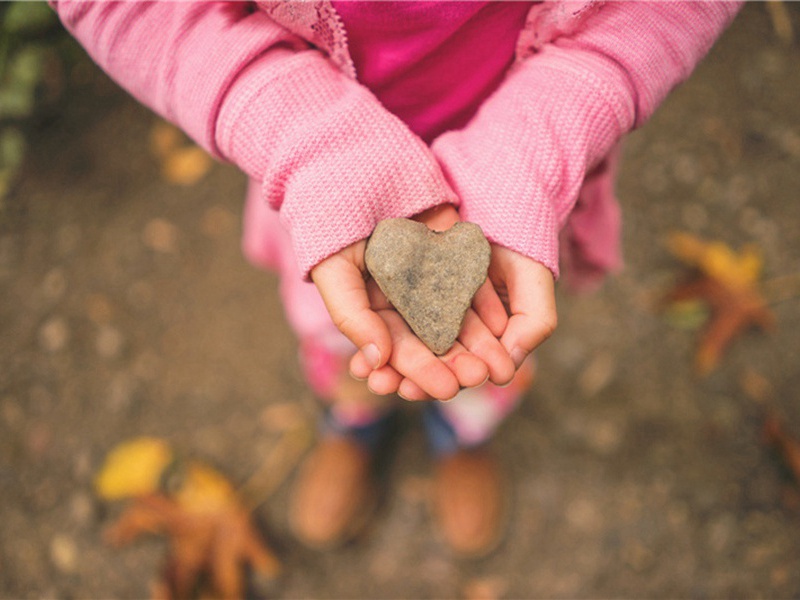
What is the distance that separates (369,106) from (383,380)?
0.36 meters

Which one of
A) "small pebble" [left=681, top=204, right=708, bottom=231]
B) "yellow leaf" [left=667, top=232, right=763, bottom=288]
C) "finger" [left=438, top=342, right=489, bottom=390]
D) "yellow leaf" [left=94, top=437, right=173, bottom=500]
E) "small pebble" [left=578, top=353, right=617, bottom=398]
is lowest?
"yellow leaf" [left=94, top=437, right=173, bottom=500]

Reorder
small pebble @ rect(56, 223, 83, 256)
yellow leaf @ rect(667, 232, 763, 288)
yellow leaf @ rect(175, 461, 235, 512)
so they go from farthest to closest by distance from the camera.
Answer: small pebble @ rect(56, 223, 83, 256) → yellow leaf @ rect(667, 232, 763, 288) → yellow leaf @ rect(175, 461, 235, 512)

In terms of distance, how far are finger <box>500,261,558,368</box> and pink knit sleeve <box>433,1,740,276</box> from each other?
3 centimetres

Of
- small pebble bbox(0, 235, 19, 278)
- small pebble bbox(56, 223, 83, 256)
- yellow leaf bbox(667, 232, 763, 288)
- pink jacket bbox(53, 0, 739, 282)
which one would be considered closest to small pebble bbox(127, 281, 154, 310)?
small pebble bbox(56, 223, 83, 256)

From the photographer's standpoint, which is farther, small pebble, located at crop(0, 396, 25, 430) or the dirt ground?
small pebble, located at crop(0, 396, 25, 430)

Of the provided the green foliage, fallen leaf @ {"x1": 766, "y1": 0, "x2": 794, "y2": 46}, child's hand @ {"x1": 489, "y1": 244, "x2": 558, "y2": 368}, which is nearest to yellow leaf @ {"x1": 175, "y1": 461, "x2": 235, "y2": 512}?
the green foliage

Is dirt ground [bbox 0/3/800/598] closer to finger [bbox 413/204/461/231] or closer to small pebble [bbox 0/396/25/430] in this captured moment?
small pebble [bbox 0/396/25/430]

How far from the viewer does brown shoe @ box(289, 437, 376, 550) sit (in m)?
1.64

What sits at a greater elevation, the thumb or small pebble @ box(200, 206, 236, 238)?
the thumb

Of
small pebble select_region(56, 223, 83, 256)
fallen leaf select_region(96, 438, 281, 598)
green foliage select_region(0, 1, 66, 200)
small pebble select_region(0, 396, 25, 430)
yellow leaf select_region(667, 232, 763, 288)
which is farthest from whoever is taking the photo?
small pebble select_region(56, 223, 83, 256)

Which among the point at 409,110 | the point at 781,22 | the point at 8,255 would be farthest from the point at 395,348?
the point at 781,22

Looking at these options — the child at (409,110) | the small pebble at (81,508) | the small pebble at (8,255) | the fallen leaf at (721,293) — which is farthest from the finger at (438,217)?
the small pebble at (8,255)

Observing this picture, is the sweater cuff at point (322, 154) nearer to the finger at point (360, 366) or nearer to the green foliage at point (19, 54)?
the finger at point (360, 366)

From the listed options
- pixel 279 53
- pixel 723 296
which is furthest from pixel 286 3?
pixel 723 296
